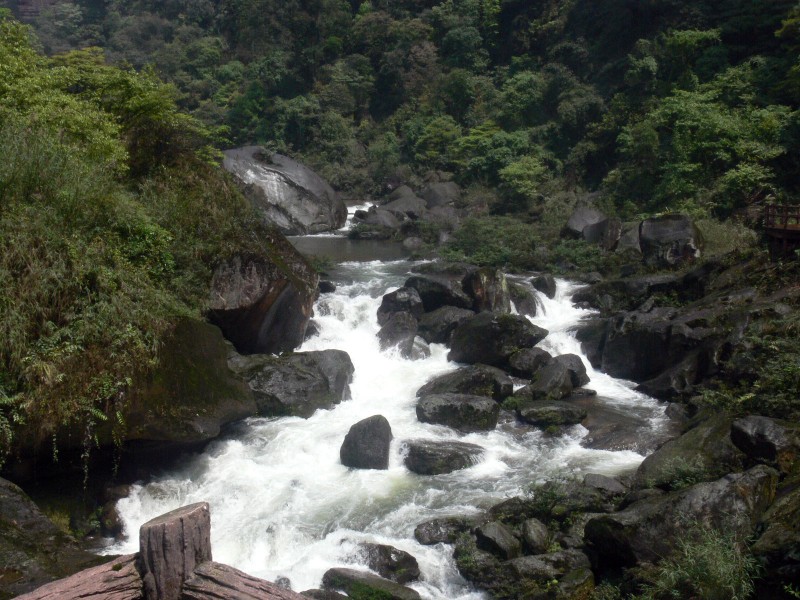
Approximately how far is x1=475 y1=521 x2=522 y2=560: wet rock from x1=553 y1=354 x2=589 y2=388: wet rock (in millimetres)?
5985

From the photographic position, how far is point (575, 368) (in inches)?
571

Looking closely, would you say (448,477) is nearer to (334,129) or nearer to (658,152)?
(658,152)

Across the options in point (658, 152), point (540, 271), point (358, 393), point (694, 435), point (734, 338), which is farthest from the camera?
point (658, 152)

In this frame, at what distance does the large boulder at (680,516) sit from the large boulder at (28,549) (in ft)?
17.8

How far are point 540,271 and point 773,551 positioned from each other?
15492 mm

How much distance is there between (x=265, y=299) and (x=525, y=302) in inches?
284

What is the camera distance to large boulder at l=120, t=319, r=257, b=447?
9.51 metres

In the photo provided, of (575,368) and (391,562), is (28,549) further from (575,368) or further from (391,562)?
(575,368)

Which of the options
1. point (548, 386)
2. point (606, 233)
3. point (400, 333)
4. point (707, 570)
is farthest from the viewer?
point (606, 233)

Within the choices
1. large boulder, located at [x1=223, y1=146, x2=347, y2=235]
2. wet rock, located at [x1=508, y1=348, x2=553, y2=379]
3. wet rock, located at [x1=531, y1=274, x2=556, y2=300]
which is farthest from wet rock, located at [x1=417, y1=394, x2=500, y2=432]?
large boulder, located at [x1=223, y1=146, x2=347, y2=235]

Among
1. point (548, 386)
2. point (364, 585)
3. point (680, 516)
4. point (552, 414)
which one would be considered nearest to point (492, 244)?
point (548, 386)

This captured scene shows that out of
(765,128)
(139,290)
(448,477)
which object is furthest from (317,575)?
(765,128)

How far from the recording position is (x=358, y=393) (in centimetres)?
1409

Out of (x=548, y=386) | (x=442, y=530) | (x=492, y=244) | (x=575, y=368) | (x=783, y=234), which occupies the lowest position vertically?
(x=442, y=530)
